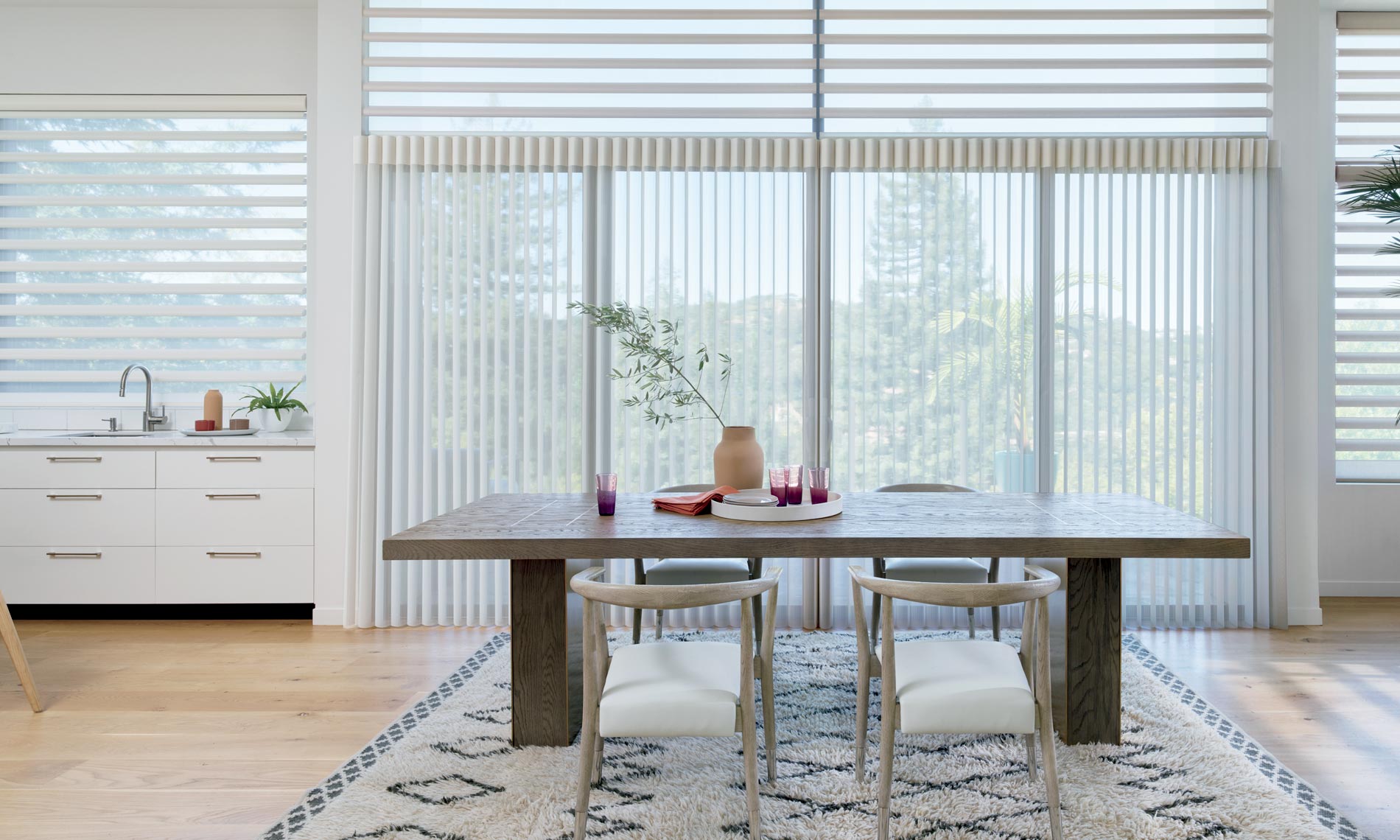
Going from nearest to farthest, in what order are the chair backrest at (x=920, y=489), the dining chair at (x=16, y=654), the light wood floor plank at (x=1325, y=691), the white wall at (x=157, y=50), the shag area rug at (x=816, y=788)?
the shag area rug at (x=816, y=788) → the light wood floor plank at (x=1325, y=691) → the dining chair at (x=16, y=654) → the chair backrest at (x=920, y=489) → the white wall at (x=157, y=50)

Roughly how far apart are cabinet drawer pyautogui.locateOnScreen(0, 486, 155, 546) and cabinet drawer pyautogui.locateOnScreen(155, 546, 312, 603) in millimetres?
174

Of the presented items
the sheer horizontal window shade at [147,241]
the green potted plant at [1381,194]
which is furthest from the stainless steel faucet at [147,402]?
the green potted plant at [1381,194]

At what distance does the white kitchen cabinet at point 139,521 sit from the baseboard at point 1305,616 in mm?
4811

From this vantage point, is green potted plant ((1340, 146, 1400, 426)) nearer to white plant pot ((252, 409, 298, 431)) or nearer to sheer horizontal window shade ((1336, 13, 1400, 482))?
sheer horizontal window shade ((1336, 13, 1400, 482))

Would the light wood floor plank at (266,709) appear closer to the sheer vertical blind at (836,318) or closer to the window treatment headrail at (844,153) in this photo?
the sheer vertical blind at (836,318)

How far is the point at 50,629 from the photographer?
369 cm

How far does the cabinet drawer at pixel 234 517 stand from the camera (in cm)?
372

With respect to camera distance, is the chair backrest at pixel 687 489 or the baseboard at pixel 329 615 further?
the baseboard at pixel 329 615

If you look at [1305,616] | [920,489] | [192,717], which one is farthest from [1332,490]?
[192,717]

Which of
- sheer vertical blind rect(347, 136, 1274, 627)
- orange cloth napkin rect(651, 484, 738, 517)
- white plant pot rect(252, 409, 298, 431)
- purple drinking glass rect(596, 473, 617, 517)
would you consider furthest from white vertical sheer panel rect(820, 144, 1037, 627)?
white plant pot rect(252, 409, 298, 431)

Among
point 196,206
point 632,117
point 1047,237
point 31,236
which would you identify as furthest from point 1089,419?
point 31,236

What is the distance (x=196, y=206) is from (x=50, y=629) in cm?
224

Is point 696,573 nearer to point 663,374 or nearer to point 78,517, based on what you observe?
point 663,374

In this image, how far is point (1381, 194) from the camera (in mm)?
4031
